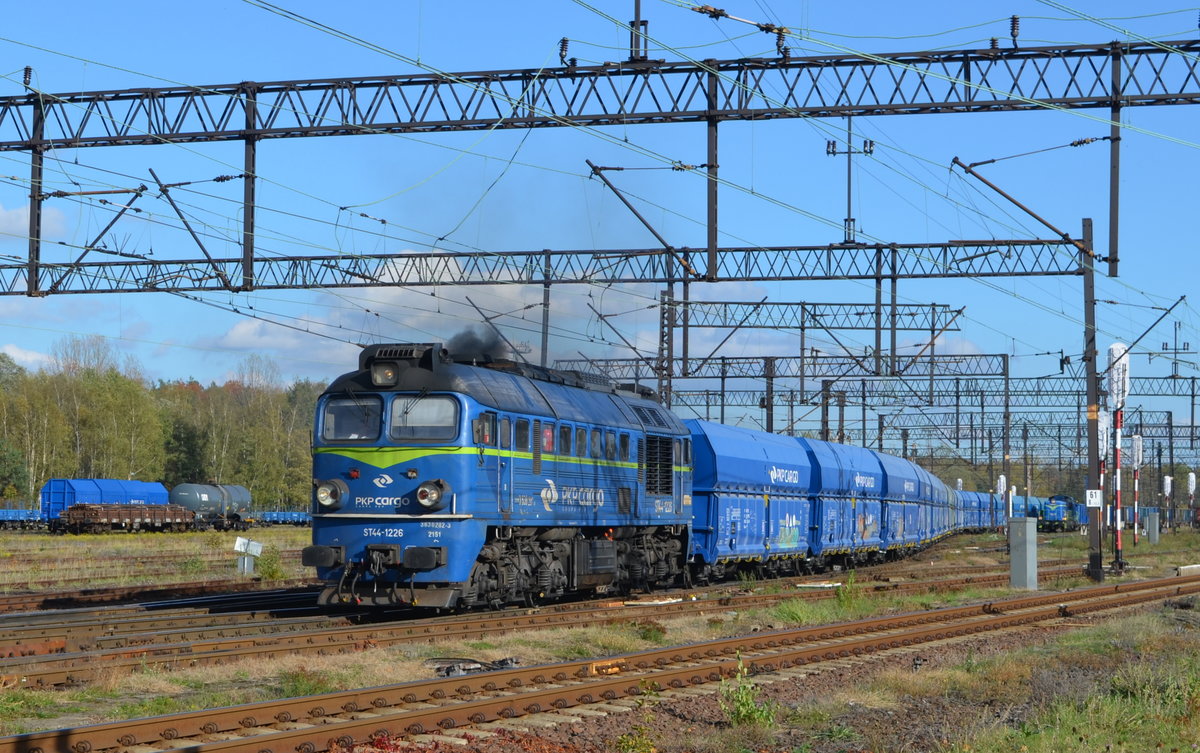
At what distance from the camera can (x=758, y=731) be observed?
11156 millimetres

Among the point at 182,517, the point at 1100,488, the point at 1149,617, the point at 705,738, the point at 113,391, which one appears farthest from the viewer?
the point at 113,391

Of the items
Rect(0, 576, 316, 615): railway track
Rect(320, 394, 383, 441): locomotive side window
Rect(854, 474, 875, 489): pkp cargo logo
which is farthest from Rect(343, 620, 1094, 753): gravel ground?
Rect(854, 474, 875, 489): pkp cargo logo

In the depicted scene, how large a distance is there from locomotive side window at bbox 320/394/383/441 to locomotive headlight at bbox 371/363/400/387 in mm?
250

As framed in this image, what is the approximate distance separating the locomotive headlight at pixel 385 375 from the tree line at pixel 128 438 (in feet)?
222

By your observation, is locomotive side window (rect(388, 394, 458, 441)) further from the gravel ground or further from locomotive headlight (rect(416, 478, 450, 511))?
the gravel ground

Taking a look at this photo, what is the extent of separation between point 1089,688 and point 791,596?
41.5ft

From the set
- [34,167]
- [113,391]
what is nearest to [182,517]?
[113,391]

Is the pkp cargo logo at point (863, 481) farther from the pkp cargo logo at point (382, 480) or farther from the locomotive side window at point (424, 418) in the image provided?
the pkp cargo logo at point (382, 480)

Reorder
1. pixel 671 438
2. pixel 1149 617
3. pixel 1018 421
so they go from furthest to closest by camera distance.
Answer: pixel 1018 421 → pixel 671 438 → pixel 1149 617

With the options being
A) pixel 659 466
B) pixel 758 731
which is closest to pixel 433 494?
pixel 659 466

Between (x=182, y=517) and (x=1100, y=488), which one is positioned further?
(x=182, y=517)

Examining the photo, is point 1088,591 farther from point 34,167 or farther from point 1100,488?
point 34,167

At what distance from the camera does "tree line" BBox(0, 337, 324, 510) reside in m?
93.1

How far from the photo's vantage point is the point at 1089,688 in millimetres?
13602
